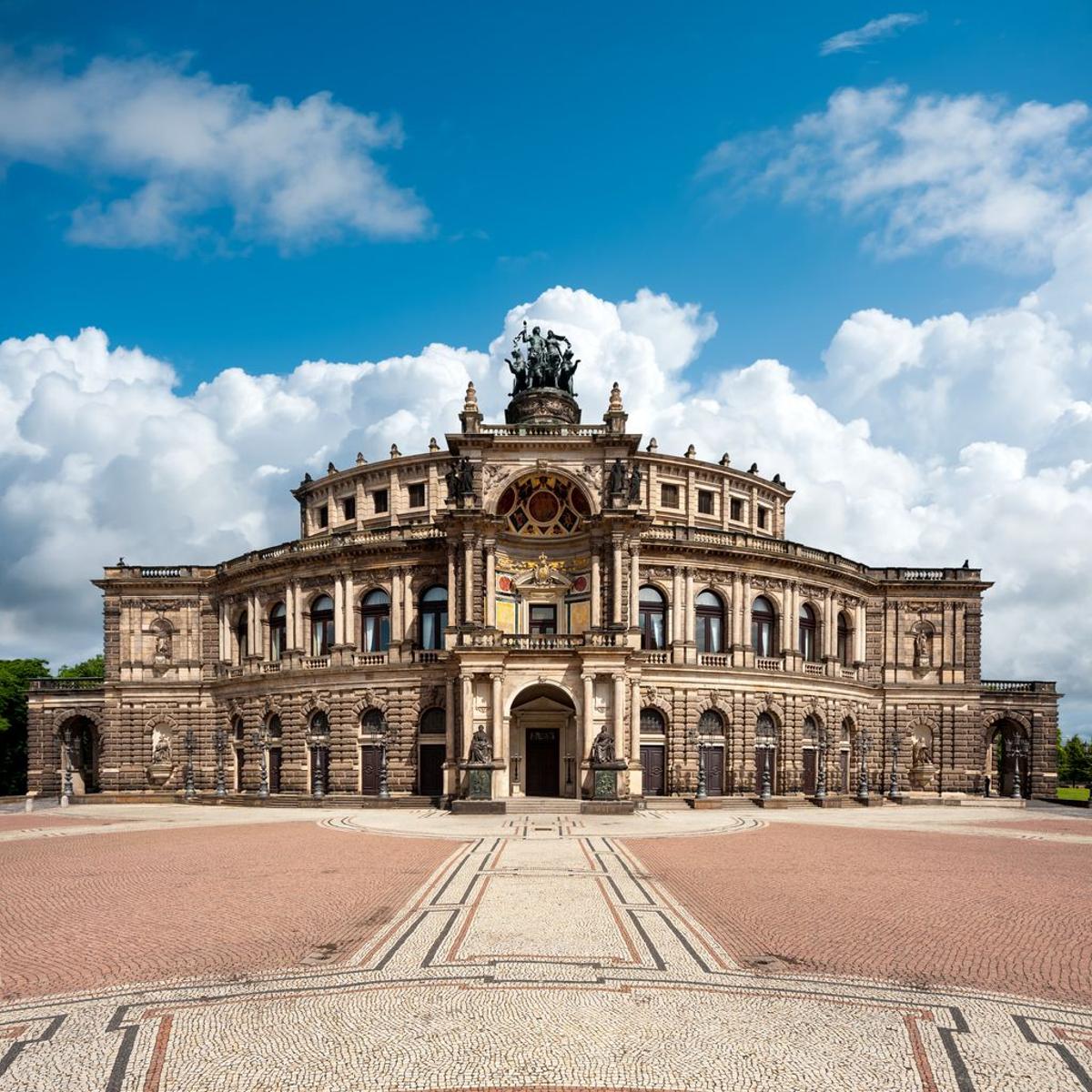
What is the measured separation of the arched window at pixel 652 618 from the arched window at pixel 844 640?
14689 mm

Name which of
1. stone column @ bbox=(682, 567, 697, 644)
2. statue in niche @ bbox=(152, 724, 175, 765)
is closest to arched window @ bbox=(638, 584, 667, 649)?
stone column @ bbox=(682, 567, 697, 644)

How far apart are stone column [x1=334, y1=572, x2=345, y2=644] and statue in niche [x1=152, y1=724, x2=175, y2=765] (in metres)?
16.2

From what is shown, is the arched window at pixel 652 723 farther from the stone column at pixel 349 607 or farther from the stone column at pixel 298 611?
the stone column at pixel 298 611

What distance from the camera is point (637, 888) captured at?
20.2 metres

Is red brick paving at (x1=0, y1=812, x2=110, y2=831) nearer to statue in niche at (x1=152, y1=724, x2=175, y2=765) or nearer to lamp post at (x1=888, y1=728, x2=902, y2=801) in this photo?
statue in niche at (x1=152, y1=724, x2=175, y2=765)

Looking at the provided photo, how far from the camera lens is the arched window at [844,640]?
57.7 metres

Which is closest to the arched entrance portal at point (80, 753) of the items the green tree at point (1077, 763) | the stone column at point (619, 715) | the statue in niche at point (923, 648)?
the stone column at point (619, 715)

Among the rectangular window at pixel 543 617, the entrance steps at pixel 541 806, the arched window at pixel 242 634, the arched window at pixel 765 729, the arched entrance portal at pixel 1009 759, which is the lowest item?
the arched entrance portal at pixel 1009 759

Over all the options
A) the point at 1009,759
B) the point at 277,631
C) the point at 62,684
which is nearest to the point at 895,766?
the point at 1009,759

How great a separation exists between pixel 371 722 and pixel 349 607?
706 cm

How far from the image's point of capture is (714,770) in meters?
50.0

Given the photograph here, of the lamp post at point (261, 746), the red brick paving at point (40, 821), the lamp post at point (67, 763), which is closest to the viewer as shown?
the red brick paving at point (40, 821)

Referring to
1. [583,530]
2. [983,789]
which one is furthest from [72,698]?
[983,789]

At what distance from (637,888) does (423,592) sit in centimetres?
3248
